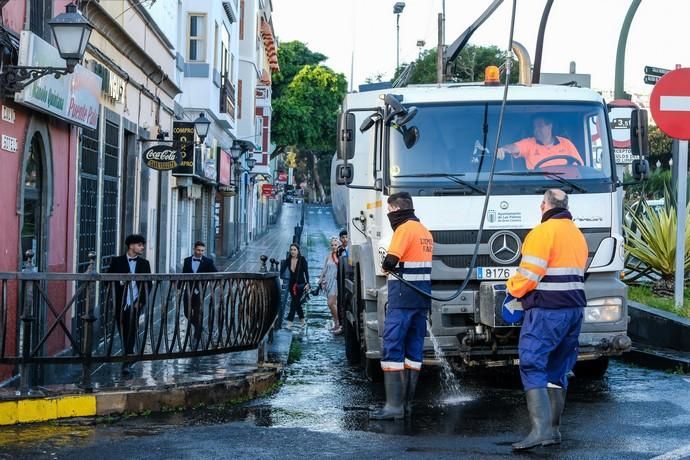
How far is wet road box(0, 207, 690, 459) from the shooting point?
7781mm

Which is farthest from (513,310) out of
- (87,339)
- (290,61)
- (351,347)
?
(290,61)

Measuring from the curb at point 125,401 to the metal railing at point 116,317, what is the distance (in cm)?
22

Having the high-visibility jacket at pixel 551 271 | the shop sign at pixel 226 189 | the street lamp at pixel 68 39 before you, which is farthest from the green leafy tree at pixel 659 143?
the high-visibility jacket at pixel 551 271

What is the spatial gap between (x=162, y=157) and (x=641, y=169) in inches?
389

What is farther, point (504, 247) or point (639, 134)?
point (639, 134)

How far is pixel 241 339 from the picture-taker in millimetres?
10984

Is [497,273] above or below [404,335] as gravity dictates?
above

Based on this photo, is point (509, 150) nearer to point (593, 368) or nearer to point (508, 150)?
point (508, 150)

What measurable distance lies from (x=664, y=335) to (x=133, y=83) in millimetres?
9282

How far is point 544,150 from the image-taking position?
10.6m

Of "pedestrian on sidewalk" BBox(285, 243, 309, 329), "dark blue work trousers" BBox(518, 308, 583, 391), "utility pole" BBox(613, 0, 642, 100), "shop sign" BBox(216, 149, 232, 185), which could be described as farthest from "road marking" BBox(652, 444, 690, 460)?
"shop sign" BBox(216, 149, 232, 185)

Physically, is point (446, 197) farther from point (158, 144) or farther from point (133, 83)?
point (158, 144)

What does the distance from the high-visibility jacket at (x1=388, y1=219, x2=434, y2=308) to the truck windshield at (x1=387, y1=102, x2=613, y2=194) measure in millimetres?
1045

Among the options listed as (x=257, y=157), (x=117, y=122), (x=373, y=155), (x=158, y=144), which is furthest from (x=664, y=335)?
(x=257, y=157)
